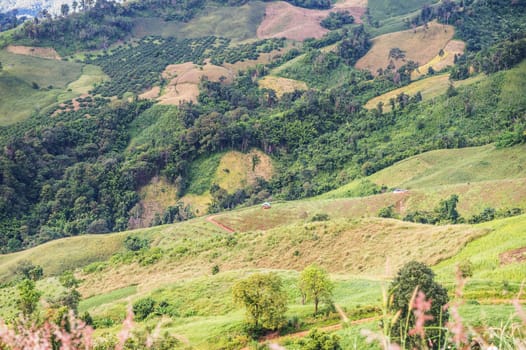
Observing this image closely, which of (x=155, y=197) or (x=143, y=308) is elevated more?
(x=143, y=308)

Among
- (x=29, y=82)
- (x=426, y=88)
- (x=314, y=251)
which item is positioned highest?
(x=29, y=82)

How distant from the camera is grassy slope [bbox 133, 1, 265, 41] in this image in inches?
7352

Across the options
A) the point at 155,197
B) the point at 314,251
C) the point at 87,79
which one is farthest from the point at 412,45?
the point at 314,251

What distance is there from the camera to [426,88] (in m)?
124

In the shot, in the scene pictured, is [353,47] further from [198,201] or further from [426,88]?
[198,201]

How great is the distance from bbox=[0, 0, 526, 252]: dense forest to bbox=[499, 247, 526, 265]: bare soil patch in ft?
169

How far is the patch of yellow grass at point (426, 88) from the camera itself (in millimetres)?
115562

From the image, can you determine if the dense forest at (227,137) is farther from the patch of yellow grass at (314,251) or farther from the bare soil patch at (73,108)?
the patch of yellow grass at (314,251)

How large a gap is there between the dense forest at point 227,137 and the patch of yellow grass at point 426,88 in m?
2.84

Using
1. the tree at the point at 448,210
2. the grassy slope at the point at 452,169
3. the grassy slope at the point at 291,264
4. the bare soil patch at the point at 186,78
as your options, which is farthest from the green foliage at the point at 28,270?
the bare soil patch at the point at 186,78

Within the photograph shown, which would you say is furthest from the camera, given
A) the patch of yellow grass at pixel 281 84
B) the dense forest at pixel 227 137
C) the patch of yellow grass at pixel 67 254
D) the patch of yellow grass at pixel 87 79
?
the patch of yellow grass at pixel 281 84

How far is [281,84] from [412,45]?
45759 millimetres

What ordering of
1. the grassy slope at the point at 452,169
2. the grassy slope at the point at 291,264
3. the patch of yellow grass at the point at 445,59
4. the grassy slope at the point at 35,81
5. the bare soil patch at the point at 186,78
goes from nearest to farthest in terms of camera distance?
the grassy slope at the point at 291,264, the grassy slope at the point at 452,169, the grassy slope at the point at 35,81, the bare soil patch at the point at 186,78, the patch of yellow grass at the point at 445,59

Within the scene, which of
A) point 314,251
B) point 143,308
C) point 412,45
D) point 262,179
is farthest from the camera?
point 412,45
